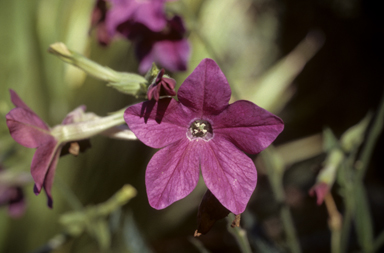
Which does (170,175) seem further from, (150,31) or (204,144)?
(150,31)

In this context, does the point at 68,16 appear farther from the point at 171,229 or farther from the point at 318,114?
Result: the point at 318,114

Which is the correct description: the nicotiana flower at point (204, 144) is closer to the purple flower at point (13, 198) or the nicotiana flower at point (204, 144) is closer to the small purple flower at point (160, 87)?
the small purple flower at point (160, 87)

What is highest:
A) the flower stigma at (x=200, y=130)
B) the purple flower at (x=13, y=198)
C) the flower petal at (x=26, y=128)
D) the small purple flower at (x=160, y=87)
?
the small purple flower at (x=160, y=87)

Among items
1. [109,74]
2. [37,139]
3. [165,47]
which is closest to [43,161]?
[37,139]

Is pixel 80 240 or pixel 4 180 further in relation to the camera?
pixel 80 240

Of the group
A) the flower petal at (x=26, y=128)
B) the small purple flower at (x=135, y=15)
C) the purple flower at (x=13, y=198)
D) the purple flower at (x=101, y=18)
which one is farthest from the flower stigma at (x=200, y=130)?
the purple flower at (x=13, y=198)

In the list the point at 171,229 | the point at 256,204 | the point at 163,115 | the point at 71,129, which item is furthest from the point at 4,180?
the point at 256,204

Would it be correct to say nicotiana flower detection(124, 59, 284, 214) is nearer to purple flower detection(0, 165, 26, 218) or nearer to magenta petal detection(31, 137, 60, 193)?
magenta petal detection(31, 137, 60, 193)
